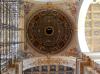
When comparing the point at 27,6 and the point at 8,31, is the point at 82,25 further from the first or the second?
the point at 8,31

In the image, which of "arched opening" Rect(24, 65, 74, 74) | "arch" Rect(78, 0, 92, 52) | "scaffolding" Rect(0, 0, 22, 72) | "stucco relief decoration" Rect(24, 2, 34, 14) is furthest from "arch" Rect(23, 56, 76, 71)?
"stucco relief decoration" Rect(24, 2, 34, 14)

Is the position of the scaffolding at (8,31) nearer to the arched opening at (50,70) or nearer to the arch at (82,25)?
the arched opening at (50,70)

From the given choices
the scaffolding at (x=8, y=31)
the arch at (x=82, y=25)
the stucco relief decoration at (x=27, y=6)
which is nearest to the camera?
the scaffolding at (x=8, y=31)

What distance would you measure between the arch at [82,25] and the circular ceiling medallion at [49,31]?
568mm

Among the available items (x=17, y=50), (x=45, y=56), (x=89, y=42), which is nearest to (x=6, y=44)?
(x=17, y=50)

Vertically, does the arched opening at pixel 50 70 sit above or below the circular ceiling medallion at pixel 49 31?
below

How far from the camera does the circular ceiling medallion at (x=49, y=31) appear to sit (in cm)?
1927

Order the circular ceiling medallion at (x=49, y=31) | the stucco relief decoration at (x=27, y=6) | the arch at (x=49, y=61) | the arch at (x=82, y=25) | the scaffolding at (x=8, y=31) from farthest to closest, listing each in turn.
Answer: the circular ceiling medallion at (x=49, y=31)
the stucco relief decoration at (x=27, y=6)
the arch at (x=82, y=25)
the arch at (x=49, y=61)
the scaffolding at (x=8, y=31)

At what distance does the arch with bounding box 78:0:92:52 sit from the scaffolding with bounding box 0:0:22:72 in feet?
12.6

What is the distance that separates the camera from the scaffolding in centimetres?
1346

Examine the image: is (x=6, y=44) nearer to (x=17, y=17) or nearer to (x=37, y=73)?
(x=17, y=17)

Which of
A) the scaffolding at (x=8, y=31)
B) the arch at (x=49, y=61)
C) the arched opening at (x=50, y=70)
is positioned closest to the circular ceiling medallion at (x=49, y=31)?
the arch at (x=49, y=61)

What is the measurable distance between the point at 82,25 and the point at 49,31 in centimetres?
213

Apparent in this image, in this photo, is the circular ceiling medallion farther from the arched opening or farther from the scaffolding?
the scaffolding
